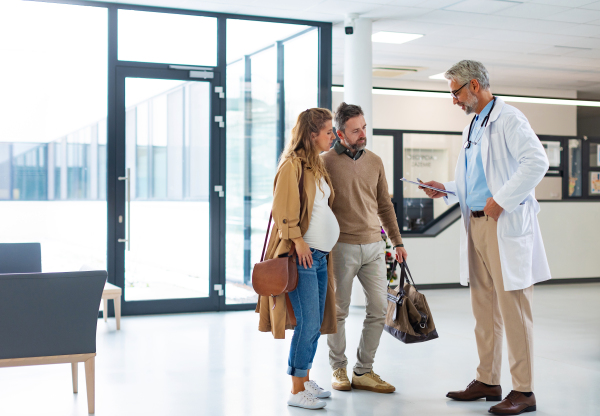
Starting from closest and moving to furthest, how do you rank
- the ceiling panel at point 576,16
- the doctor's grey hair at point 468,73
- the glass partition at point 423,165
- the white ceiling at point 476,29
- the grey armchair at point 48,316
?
the grey armchair at point 48,316 < the doctor's grey hair at point 468,73 < the white ceiling at point 476,29 < the ceiling panel at point 576,16 < the glass partition at point 423,165

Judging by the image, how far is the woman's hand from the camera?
3184 millimetres

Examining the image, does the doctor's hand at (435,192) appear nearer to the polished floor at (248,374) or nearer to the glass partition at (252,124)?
the polished floor at (248,374)

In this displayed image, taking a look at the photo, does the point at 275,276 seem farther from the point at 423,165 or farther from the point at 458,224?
the point at 423,165

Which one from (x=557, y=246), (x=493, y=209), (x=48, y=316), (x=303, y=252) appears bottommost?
(x=557, y=246)

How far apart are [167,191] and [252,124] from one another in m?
1.12

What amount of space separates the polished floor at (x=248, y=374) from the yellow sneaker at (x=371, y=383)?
0.15ft

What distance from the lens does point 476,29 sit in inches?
285

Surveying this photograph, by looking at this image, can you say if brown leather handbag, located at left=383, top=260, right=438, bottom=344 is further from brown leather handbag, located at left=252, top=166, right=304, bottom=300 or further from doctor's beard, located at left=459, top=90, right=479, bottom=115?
doctor's beard, located at left=459, top=90, right=479, bottom=115

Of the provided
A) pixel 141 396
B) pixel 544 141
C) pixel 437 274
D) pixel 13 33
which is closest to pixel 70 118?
pixel 13 33

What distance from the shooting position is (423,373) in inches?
164

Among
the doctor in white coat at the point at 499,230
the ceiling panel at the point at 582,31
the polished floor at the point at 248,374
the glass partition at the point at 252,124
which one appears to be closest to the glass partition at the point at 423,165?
the ceiling panel at the point at 582,31

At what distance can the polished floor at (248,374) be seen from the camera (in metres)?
3.46

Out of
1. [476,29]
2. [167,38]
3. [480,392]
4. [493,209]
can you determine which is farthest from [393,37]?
[480,392]

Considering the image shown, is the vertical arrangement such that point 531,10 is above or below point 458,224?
above
